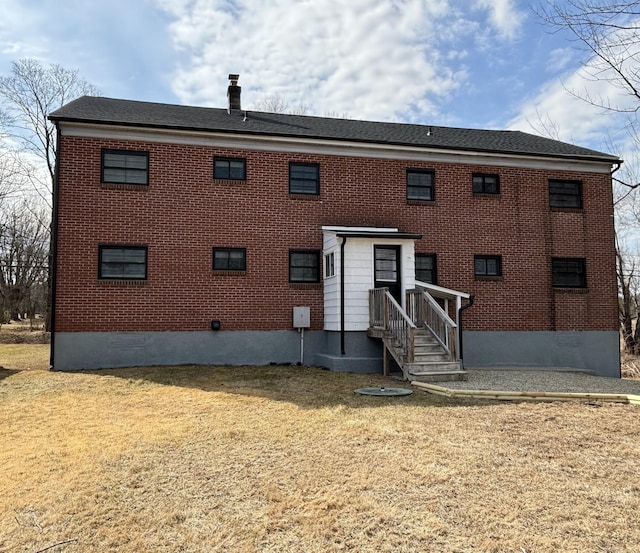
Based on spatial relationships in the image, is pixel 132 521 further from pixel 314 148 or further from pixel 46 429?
pixel 314 148

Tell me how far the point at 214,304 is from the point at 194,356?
1428 millimetres

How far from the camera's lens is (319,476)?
16.4 feet

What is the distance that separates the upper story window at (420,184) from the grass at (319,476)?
7.75m

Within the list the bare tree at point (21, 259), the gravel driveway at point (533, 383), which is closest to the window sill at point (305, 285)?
the gravel driveway at point (533, 383)

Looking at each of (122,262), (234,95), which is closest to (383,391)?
(122,262)

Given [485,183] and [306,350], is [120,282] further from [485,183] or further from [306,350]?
[485,183]

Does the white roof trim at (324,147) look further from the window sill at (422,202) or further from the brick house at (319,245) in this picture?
the window sill at (422,202)

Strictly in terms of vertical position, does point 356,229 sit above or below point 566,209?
below

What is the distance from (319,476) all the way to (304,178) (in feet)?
34.4

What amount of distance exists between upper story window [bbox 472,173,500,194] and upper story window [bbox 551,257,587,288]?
9.33 feet

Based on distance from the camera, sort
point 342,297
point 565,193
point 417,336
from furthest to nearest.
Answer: point 565,193
point 342,297
point 417,336

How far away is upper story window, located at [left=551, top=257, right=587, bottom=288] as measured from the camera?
15.6m

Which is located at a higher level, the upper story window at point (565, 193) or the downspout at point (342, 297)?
the upper story window at point (565, 193)

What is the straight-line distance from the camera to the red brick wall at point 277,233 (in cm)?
1280
